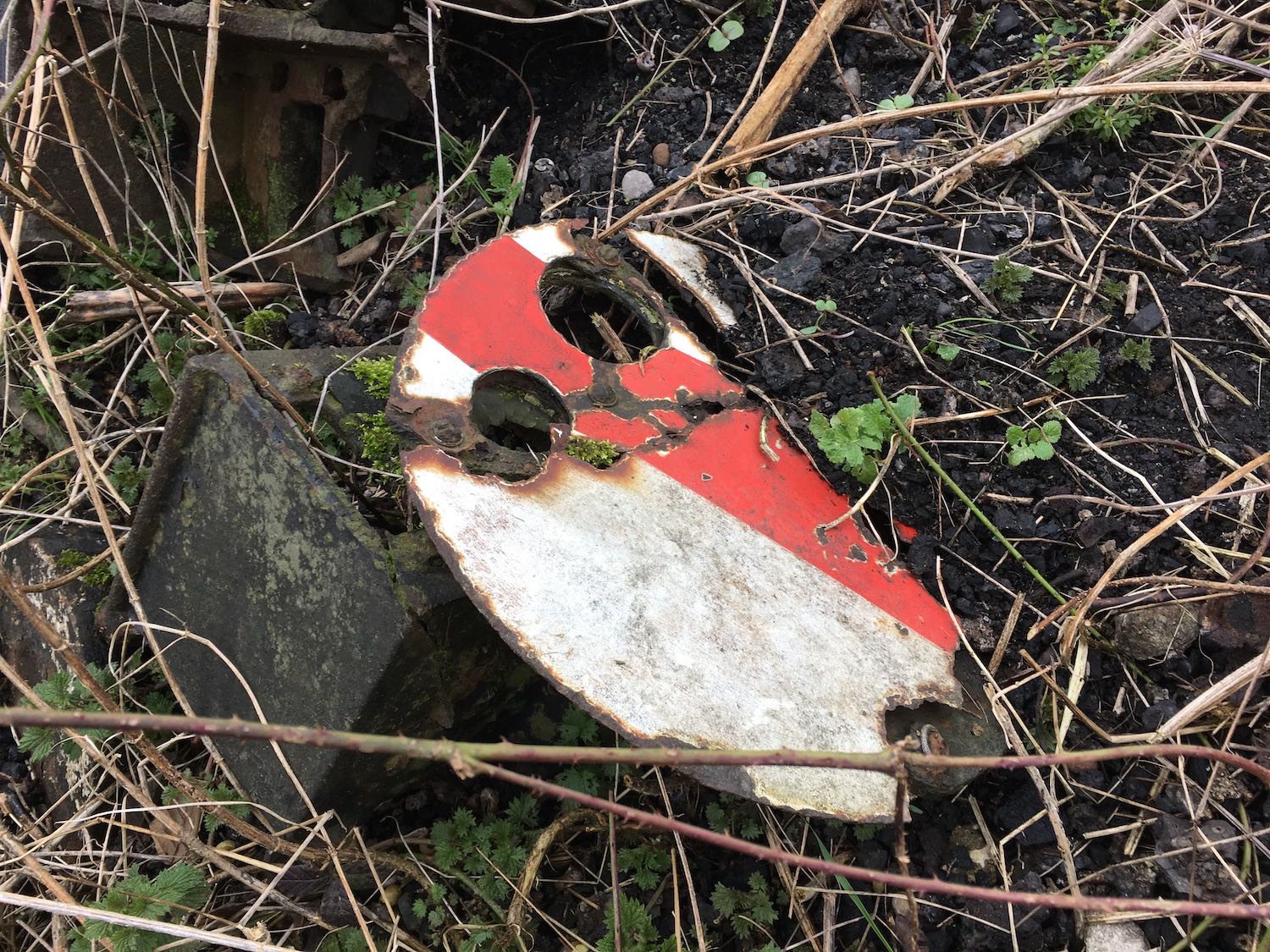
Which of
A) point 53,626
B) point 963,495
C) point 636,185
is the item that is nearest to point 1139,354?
point 963,495

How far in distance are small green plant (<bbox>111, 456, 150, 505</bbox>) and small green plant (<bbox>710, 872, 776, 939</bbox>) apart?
1688 mm

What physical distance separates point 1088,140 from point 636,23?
1.36 meters

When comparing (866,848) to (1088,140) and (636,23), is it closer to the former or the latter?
(1088,140)

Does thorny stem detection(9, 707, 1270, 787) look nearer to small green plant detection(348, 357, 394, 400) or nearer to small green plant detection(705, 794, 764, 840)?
small green plant detection(705, 794, 764, 840)

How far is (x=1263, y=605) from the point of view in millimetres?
1802

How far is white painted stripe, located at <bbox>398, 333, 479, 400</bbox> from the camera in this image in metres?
1.77

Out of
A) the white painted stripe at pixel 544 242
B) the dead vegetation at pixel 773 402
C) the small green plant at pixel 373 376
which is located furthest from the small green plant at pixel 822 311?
the small green plant at pixel 373 376

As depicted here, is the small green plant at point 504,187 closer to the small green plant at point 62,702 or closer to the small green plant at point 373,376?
the small green plant at point 373,376

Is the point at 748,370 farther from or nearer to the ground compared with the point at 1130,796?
farther from the ground

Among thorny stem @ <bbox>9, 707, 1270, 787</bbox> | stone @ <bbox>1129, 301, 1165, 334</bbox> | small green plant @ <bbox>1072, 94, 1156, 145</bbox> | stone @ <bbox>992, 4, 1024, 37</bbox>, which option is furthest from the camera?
stone @ <bbox>992, 4, 1024, 37</bbox>

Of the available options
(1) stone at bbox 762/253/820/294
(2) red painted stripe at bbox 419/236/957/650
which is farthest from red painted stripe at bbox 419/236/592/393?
(1) stone at bbox 762/253/820/294

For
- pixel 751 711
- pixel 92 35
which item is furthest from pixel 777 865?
pixel 92 35

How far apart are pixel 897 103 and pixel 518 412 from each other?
4.91ft

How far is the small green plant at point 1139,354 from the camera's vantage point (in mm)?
2096
